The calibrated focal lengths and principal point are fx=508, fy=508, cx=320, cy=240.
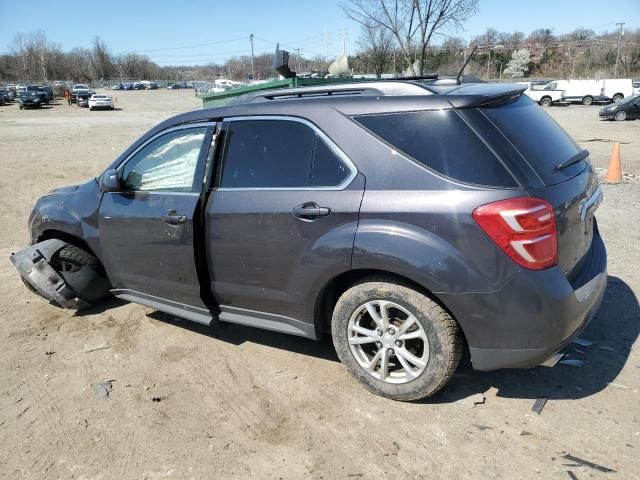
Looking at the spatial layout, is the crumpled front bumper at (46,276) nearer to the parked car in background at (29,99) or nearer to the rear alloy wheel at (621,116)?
the rear alloy wheel at (621,116)

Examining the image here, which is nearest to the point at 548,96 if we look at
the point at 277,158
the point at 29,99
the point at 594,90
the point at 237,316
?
the point at 594,90

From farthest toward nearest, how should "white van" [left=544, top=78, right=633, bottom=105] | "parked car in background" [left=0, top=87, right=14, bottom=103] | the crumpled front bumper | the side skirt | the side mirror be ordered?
"parked car in background" [left=0, top=87, right=14, bottom=103] < "white van" [left=544, top=78, right=633, bottom=105] < the crumpled front bumper < the side mirror < the side skirt

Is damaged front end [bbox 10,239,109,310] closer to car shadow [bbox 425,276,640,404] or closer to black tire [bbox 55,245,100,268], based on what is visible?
black tire [bbox 55,245,100,268]

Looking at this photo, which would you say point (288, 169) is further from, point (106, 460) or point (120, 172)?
point (106, 460)

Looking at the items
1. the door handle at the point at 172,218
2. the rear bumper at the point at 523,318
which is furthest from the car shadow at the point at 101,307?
the rear bumper at the point at 523,318

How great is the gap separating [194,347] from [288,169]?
1641 mm

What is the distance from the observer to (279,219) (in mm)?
3113

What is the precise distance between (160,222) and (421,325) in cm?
198

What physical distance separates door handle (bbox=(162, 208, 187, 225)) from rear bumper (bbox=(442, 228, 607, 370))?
1.85 meters

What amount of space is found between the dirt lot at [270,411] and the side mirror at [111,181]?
46.6 inches

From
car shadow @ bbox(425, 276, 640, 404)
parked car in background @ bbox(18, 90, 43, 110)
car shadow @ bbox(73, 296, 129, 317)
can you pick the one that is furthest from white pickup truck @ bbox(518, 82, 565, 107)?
parked car in background @ bbox(18, 90, 43, 110)

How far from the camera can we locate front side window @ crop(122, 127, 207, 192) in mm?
3643

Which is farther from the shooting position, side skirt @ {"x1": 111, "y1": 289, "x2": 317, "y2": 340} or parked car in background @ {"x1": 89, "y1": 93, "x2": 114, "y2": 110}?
parked car in background @ {"x1": 89, "y1": 93, "x2": 114, "y2": 110}

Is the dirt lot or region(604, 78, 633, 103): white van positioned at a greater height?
region(604, 78, 633, 103): white van
